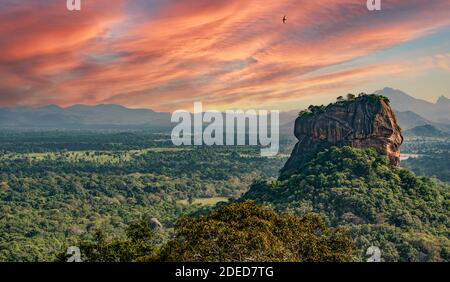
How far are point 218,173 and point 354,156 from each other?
291ft

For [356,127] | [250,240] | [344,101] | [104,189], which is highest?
[344,101]

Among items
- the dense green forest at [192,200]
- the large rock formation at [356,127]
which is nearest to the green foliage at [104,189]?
the dense green forest at [192,200]

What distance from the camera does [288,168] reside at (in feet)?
234

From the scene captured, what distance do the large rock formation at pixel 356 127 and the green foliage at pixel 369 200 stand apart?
215cm

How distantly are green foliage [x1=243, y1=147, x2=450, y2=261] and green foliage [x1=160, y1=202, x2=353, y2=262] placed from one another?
60.3ft

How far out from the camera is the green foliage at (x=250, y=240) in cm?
2184

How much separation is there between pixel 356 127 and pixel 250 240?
44.4 meters

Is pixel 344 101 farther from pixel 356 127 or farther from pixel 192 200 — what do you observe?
pixel 192 200

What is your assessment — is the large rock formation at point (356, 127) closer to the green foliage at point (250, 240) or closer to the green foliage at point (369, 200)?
the green foliage at point (369, 200)

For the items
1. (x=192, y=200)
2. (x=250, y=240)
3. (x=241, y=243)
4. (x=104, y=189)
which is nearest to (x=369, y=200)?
(x=250, y=240)

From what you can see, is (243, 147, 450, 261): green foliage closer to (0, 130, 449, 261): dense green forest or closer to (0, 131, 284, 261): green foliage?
(0, 130, 449, 261): dense green forest

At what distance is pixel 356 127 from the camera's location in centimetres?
6309
